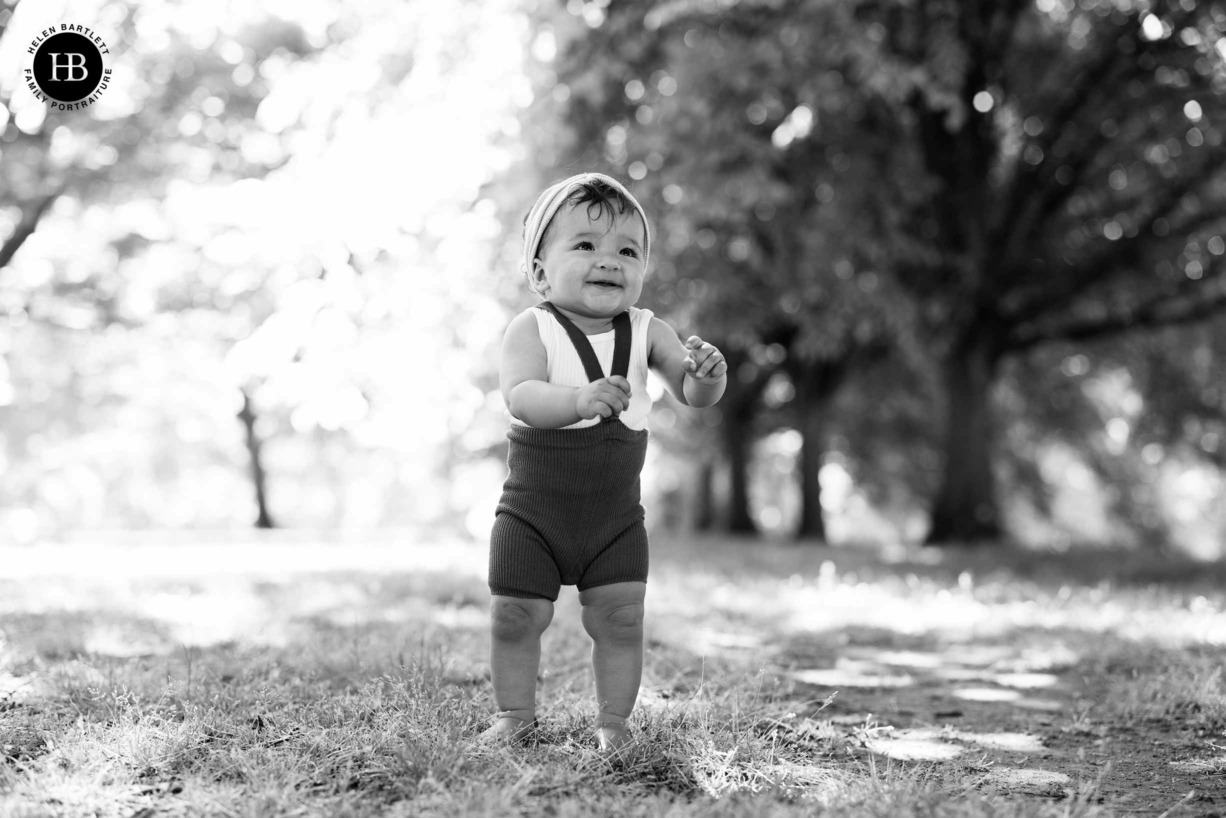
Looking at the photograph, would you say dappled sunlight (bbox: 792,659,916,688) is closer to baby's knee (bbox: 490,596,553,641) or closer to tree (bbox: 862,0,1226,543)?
baby's knee (bbox: 490,596,553,641)

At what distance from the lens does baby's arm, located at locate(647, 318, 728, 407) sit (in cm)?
317

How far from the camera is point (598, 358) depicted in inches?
130

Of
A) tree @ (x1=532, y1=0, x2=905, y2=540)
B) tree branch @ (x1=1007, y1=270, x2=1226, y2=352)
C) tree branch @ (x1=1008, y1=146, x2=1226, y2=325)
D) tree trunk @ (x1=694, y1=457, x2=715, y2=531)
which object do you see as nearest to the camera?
tree @ (x1=532, y1=0, x2=905, y2=540)

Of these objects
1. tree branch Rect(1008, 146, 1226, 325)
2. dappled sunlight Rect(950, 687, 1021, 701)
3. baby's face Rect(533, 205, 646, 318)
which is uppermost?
tree branch Rect(1008, 146, 1226, 325)

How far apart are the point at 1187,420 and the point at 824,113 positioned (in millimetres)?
9323

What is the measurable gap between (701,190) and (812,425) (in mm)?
9691

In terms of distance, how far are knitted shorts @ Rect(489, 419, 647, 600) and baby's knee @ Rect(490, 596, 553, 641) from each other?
0.03m

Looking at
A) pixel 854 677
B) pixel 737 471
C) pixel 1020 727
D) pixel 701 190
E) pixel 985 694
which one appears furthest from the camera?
pixel 737 471

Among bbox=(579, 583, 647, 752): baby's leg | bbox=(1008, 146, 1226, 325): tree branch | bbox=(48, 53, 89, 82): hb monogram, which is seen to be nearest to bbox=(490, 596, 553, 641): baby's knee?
bbox=(579, 583, 647, 752): baby's leg

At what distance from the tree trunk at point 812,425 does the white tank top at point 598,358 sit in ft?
51.7

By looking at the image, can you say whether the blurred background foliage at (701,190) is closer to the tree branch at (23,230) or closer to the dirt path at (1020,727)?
the tree branch at (23,230)

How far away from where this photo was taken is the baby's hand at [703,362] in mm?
3162

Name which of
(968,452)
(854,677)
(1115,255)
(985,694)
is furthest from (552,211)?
(968,452)

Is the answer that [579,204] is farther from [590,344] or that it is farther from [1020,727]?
[1020,727]
